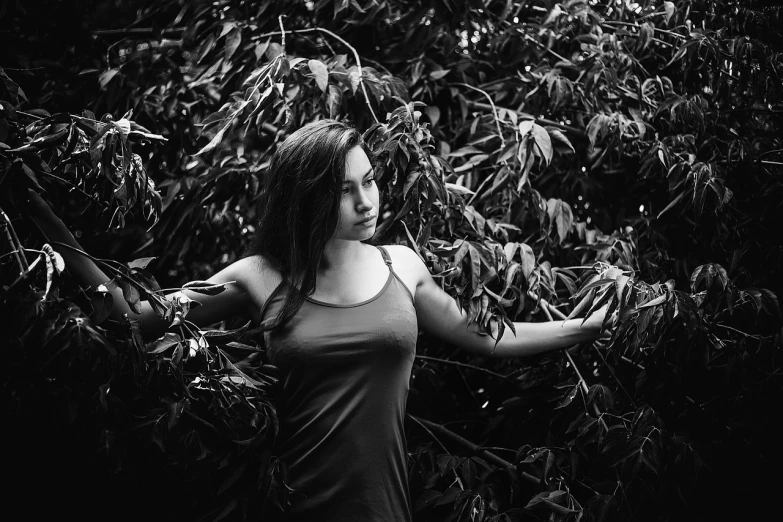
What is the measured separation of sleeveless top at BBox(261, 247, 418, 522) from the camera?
161cm

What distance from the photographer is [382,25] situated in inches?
104

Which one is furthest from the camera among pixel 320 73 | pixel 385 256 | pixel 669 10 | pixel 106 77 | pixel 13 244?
pixel 106 77

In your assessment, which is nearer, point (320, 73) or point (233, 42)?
point (320, 73)

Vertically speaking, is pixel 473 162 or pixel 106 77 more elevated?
pixel 106 77

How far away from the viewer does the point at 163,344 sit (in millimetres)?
1460

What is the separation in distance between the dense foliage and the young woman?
74 mm

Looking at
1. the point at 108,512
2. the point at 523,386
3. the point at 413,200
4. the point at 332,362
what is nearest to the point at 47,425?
the point at 108,512

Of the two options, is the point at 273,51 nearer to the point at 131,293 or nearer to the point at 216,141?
the point at 216,141

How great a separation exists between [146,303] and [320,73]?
0.80 meters

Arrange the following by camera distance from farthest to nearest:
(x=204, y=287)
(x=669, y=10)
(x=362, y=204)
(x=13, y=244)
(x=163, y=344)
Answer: (x=669, y=10), (x=362, y=204), (x=204, y=287), (x=163, y=344), (x=13, y=244)

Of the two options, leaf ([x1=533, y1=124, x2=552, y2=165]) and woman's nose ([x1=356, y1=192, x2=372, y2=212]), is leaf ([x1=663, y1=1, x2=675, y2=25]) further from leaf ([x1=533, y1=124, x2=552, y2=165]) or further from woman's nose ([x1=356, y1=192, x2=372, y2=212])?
woman's nose ([x1=356, y1=192, x2=372, y2=212])

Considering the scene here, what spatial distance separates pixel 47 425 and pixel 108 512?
41 cm

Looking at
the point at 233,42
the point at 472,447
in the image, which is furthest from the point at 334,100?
the point at 472,447

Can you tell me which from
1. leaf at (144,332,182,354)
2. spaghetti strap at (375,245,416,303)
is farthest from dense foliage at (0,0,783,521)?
spaghetti strap at (375,245,416,303)
